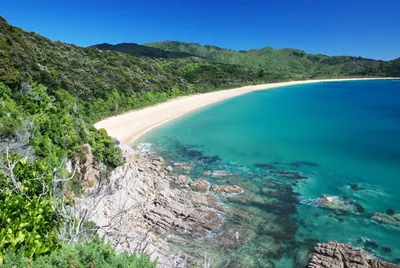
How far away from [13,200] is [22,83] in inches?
663

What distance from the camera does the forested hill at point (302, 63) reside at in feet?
502

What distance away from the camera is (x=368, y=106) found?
6538cm

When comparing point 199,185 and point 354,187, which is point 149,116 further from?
point 354,187

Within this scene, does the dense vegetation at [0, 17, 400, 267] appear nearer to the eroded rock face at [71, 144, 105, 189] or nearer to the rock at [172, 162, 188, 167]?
the eroded rock face at [71, 144, 105, 189]

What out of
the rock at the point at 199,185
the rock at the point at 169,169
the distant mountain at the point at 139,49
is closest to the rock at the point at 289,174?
the rock at the point at 199,185

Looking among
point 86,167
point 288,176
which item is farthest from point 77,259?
point 288,176

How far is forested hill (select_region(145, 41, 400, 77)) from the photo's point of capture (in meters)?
153

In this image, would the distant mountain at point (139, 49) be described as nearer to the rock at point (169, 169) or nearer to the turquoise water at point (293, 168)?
the turquoise water at point (293, 168)

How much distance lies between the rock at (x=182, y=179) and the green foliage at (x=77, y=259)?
15258mm

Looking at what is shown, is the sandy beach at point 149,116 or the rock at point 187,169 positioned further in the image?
the sandy beach at point 149,116

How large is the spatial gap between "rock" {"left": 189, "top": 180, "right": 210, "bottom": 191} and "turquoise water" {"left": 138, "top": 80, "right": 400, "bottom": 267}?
1.50 metres

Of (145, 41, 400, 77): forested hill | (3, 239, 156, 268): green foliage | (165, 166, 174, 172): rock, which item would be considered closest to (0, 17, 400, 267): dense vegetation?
(3, 239, 156, 268): green foliage

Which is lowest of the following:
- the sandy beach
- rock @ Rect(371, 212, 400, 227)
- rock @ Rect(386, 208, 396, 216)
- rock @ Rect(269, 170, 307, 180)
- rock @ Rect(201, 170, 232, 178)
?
rock @ Rect(386, 208, 396, 216)

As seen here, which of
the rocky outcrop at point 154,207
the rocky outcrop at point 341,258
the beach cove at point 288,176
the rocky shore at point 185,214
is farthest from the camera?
the beach cove at point 288,176
